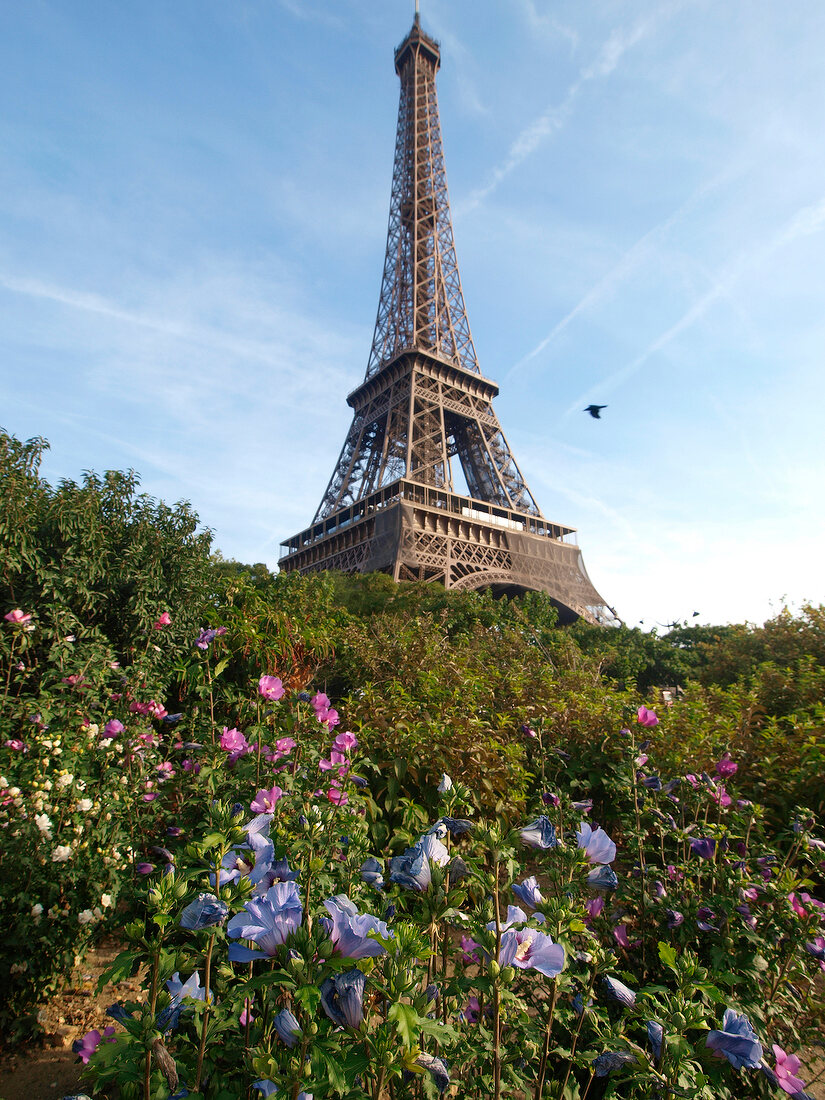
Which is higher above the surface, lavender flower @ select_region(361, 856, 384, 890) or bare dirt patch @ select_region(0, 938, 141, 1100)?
lavender flower @ select_region(361, 856, 384, 890)

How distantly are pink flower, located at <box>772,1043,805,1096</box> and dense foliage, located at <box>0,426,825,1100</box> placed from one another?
0.04ft

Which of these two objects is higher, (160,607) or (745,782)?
(160,607)

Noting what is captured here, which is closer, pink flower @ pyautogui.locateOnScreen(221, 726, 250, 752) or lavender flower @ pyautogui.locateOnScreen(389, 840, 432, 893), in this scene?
lavender flower @ pyautogui.locateOnScreen(389, 840, 432, 893)

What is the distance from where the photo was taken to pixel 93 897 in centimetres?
296

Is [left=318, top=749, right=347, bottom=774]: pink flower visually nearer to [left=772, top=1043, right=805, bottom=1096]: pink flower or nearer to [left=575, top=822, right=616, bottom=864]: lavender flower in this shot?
[left=575, top=822, right=616, bottom=864]: lavender flower

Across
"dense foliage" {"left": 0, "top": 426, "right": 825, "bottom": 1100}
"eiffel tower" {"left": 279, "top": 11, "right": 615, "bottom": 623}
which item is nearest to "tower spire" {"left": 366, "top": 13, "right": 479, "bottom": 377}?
"eiffel tower" {"left": 279, "top": 11, "right": 615, "bottom": 623}

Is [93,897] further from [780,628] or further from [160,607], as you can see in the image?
[780,628]

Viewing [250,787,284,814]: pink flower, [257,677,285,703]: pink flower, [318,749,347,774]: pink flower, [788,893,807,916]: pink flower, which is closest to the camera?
[250,787,284,814]: pink flower

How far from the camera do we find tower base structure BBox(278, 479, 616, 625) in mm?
26312

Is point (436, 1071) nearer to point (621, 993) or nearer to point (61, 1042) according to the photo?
point (621, 993)

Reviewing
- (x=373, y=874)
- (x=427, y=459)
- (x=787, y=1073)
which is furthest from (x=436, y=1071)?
(x=427, y=459)

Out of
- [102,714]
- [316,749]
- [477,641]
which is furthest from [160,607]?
[477,641]

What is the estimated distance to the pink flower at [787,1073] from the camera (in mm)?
1701

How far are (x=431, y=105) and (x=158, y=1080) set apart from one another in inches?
2123
